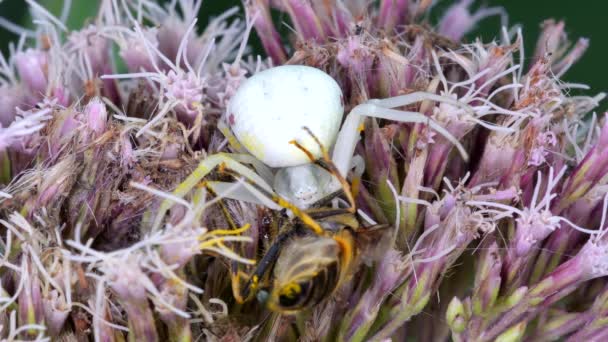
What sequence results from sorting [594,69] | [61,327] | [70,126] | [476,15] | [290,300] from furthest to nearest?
[594,69], [476,15], [70,126], [61,327], [290,300]

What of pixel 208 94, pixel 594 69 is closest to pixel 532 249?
pixel 208 94

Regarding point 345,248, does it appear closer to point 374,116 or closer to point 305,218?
point 305,218

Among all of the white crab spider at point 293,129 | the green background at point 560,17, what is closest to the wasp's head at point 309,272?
the white crab spider at point 293,129

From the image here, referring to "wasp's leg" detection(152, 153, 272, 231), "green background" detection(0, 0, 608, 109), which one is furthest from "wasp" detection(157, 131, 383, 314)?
"green background" detection(0, 0, 608, 109)

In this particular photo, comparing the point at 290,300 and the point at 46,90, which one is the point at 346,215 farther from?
the point at 46,90

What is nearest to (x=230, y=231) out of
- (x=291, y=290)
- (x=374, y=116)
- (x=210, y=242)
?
(x=210, y=242)

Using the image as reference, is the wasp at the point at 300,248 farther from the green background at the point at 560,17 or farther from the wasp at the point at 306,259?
the green background at the point at 560,17
